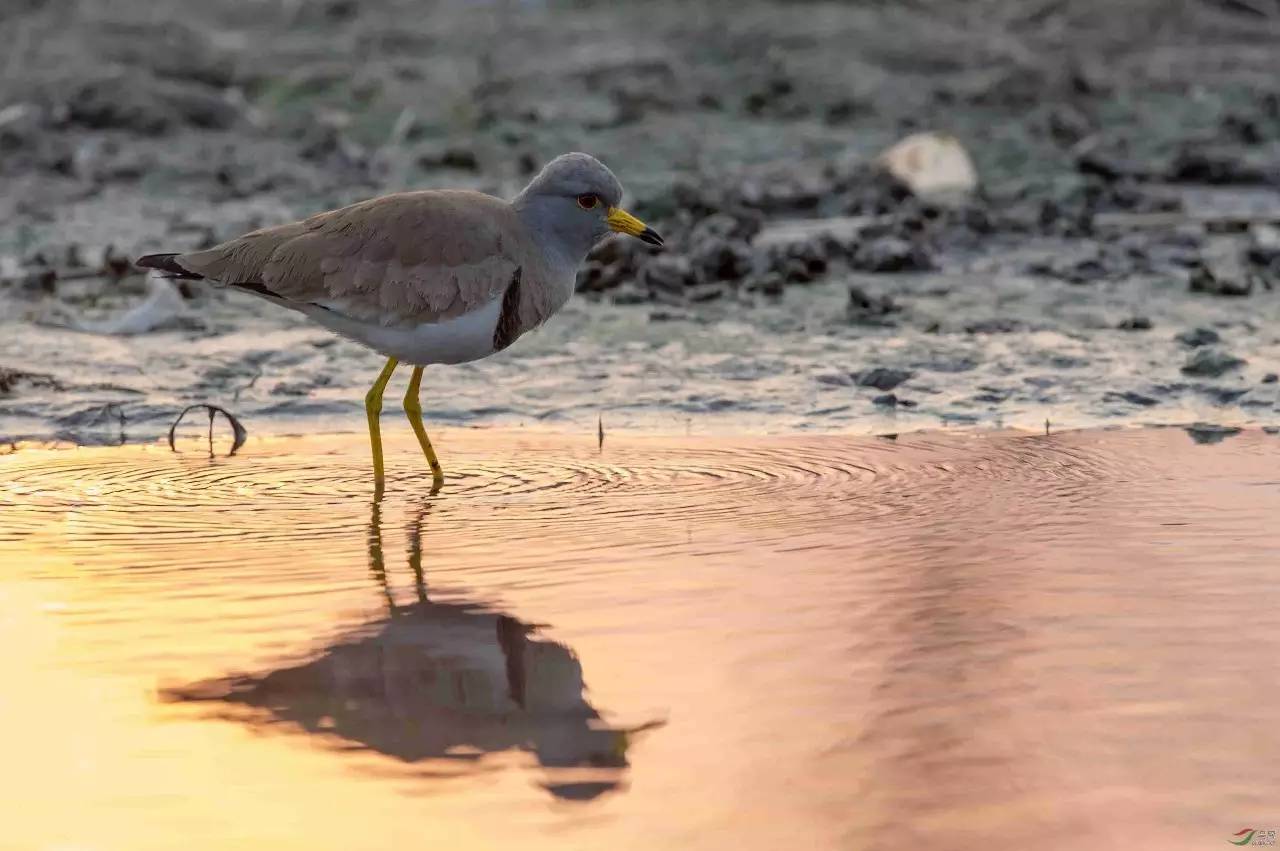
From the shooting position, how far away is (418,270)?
585 cm

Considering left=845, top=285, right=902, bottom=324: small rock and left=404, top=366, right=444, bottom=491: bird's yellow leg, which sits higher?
left=845, top=285, right=902, bottom=324: small rock

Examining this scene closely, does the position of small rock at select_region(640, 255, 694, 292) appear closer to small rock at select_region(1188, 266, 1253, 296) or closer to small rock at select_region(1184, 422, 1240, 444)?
small rock at select_region(1188, 266, 1253, 296)

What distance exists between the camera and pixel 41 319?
835 cm

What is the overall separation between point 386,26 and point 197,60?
9.33ft

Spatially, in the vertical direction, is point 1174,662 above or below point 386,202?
below

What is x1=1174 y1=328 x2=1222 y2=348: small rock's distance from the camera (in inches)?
306

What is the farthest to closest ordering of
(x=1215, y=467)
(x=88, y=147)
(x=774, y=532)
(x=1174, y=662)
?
(x=88, y=147)
(x=1215, y=467)
(x=774, y=532)
(x=1174, y=662)

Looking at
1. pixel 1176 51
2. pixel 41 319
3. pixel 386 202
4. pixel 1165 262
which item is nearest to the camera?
pixel 386 202

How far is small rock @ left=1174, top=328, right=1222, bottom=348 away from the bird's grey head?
8.79 feet

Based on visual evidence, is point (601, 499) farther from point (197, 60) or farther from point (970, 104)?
point (197, 60)

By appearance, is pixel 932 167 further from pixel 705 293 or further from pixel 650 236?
pixel 650 236

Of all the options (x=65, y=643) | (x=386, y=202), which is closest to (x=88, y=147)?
(x=386, y=202)

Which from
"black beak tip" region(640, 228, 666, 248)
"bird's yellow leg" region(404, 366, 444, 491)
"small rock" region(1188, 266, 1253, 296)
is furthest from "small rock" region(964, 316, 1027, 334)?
"bird's yellow leg" region(404, 366, 444, 491)

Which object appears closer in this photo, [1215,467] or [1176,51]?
[1215,467]
